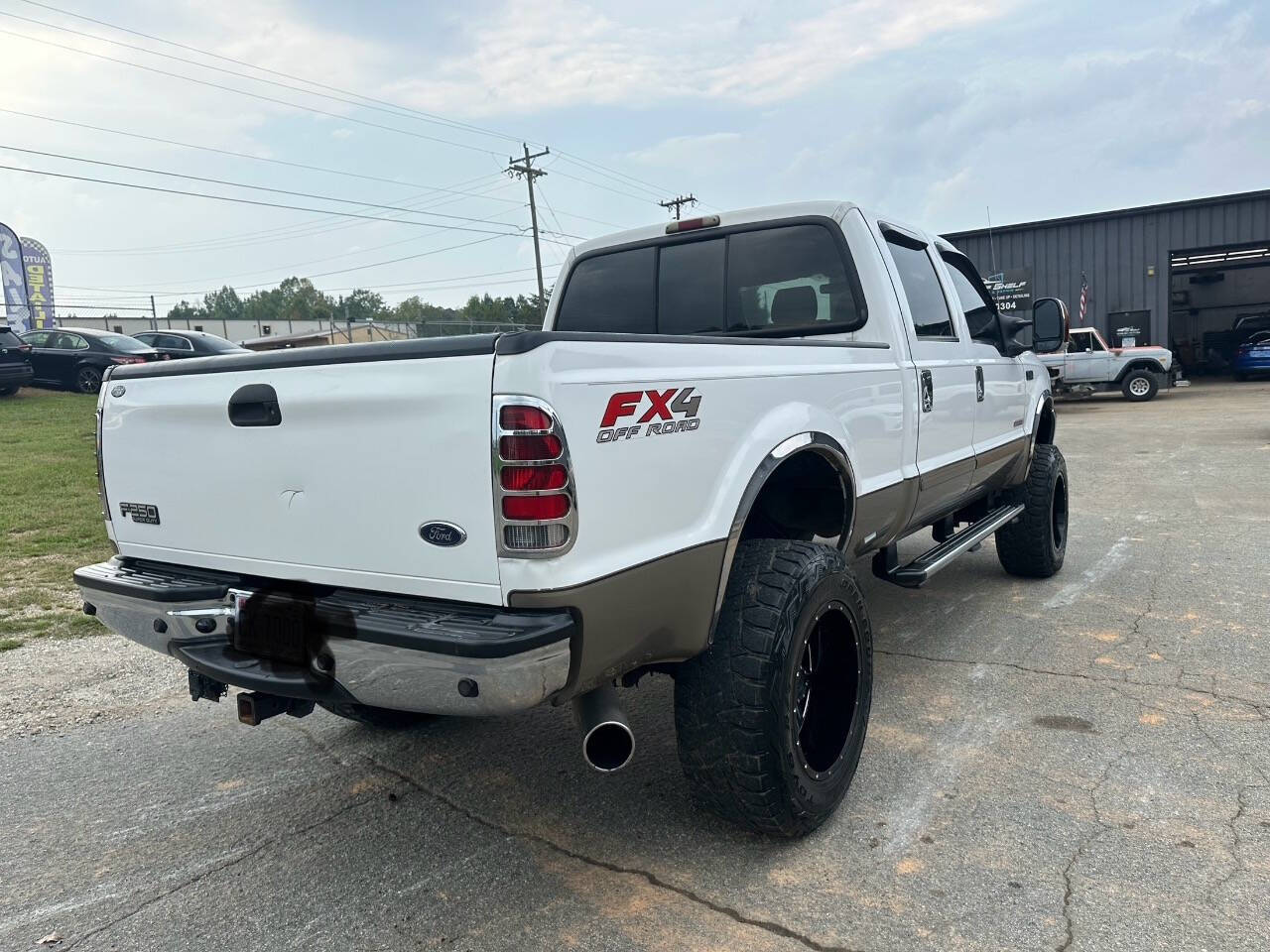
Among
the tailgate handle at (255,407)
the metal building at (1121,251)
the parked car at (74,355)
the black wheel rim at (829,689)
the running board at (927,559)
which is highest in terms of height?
the metal building at (1121,251)

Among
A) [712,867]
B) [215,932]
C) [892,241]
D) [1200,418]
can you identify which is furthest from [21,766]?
[1200,418]

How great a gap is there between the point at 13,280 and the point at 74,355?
1041cm

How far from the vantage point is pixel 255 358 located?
2.48 metres

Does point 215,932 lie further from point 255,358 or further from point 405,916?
point 255,358

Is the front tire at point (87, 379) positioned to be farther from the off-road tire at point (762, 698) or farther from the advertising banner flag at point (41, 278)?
the off-road tire at point (762, 698)

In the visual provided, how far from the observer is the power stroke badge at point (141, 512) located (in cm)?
279

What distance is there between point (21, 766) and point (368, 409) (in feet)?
8.23

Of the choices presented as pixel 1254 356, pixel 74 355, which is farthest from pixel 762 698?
pixel 1254 356

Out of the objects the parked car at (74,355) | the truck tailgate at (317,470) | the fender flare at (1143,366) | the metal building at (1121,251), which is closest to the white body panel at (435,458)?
the truck tailgate at (317,470)

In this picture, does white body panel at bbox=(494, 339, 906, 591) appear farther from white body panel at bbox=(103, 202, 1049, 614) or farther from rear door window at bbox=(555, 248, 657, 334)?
rear door window at bbox=(555, 248, 657, 334)

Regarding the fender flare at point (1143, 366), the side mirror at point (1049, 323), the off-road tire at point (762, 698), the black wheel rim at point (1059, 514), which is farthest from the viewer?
the fender flare at point (1143, 366)

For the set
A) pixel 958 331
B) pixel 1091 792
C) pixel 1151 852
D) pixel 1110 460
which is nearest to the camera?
pixel 1151 852

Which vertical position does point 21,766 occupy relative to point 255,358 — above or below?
below

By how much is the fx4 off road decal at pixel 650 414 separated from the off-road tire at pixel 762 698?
0.58m
